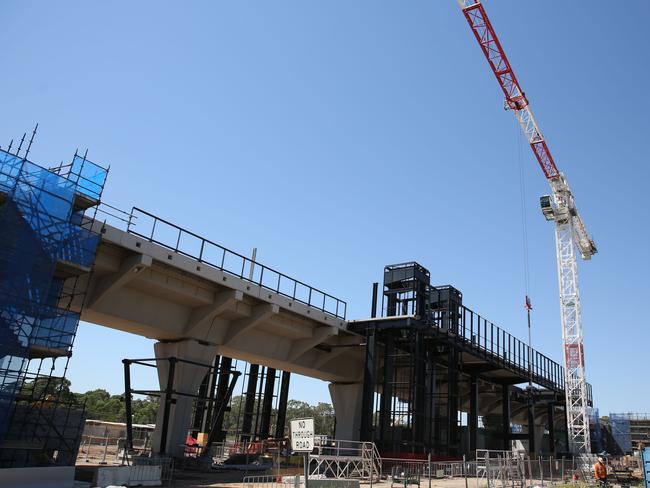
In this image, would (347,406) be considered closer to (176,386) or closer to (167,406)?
(176,386)

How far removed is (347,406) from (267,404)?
19.8ft

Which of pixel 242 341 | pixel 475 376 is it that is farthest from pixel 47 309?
pixel 475 376

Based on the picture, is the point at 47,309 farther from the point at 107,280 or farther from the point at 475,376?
the point at 475,376

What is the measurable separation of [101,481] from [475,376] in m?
34.7

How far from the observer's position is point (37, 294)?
Answer: 62.8 ft

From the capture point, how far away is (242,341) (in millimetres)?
29250

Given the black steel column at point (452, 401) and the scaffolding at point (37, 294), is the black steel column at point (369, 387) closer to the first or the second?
the black steel column at point (452, 401)

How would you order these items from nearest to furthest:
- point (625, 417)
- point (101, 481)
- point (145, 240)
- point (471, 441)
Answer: point (101, 481)
point (145, 240)
point (471, 441)
point (625, 417)

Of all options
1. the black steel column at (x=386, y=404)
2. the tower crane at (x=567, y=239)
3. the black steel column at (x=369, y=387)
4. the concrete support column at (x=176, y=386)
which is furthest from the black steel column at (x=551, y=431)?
the concrete support column at (x=176, y=386)

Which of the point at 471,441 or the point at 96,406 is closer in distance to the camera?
the point at 471,441

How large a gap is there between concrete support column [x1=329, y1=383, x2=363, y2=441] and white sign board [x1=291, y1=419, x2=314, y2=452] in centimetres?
2443

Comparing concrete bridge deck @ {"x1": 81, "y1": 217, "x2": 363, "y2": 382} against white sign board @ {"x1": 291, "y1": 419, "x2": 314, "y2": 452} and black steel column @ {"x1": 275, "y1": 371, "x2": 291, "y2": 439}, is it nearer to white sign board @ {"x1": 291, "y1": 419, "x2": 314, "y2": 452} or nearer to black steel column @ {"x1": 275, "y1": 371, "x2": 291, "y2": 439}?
black steel column @ {"x1": 275, "y1": 371, "x2": 291, "y2": 439}

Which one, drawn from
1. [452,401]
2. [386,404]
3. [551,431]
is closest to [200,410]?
[386,404]

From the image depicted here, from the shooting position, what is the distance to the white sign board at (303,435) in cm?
1169
